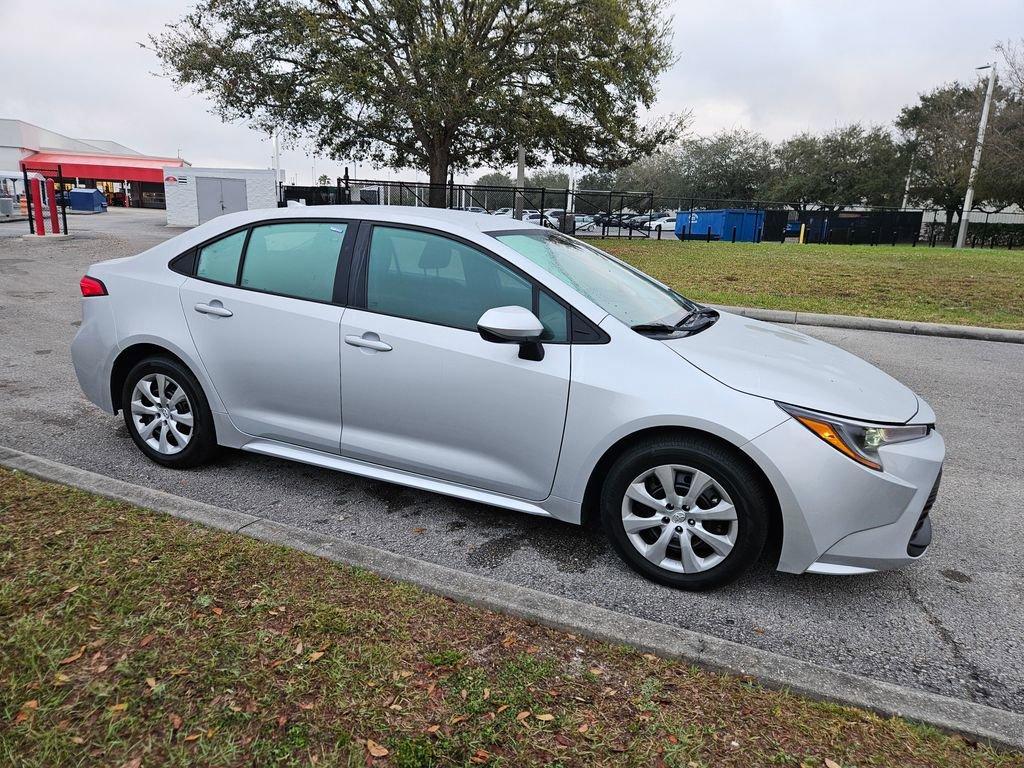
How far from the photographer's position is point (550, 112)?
21828mm

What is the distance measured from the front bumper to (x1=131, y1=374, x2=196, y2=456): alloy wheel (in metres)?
3.23

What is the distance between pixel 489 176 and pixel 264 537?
5245 centimetres

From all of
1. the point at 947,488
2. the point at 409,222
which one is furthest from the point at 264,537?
the point at 947,488

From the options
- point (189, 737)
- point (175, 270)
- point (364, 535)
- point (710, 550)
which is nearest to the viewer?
point (189, 737)

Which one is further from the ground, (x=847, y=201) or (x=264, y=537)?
(x=847, y=201)

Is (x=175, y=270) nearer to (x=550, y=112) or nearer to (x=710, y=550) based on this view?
(x=710, y=550)

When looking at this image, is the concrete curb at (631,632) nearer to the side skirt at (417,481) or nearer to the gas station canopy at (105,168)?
the side skirt at (417,481)

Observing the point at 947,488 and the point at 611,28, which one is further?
the point at 611,28

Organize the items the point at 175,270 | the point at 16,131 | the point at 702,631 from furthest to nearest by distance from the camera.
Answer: the point at 16,131 → the point at 175,270 → the point at 702,631

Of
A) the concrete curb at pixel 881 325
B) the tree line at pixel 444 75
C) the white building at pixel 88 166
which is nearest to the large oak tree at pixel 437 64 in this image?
the tree line at pixel 444 75

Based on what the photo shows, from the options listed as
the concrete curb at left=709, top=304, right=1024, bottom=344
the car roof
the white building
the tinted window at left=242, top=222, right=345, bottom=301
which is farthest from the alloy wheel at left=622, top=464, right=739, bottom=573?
the white building

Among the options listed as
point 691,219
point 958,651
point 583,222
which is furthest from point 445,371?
point 691,219

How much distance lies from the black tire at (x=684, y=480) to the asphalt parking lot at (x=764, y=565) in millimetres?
101

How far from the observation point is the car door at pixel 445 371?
3352mm
